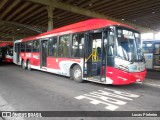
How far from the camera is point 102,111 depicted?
5.34 m

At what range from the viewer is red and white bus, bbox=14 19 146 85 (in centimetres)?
818

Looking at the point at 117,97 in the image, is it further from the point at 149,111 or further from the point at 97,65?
the point at 97,65

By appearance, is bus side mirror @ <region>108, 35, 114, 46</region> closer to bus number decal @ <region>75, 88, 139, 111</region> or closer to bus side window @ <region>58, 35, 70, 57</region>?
bus number decal @ <region>75, 88, 139, 111</region>

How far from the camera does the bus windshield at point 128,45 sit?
821 centimetres

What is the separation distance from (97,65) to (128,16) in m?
17.6

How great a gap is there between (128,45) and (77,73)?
3067 mm

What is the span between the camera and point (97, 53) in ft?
31.3

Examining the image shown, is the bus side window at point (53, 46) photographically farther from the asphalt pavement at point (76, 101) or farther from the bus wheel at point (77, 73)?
the asphalt pavement at point (76, 101)

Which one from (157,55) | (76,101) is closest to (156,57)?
(157,55)

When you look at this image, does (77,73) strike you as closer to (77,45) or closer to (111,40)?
(77,45)

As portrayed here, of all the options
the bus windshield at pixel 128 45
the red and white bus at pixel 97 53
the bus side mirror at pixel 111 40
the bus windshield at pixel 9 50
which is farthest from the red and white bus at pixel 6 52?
the bus windshield at pixel 128 45

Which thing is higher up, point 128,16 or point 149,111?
point 128,16

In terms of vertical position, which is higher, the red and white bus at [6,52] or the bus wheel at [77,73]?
the red and white bus at [6,52]

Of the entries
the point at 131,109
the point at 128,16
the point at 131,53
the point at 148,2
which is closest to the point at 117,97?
the point at 131,109
